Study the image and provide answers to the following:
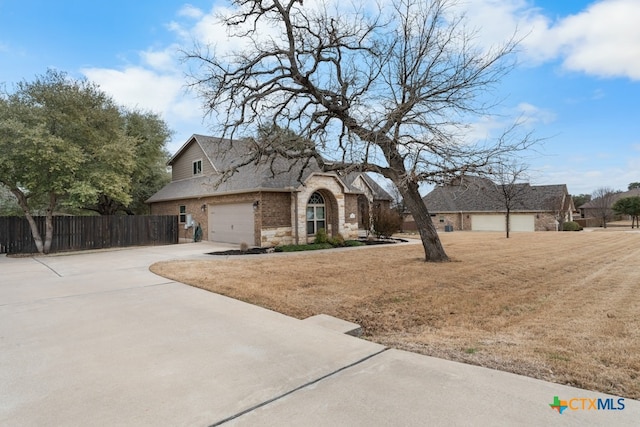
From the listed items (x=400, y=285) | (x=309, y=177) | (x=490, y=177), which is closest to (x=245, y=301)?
(x=400, y=285)

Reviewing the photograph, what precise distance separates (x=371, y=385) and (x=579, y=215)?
6227 centimetres

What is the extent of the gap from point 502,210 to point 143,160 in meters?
32.0

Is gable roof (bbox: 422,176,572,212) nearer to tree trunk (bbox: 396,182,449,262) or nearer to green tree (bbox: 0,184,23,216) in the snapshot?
tree trunk (bbox: 396,182,449,262)

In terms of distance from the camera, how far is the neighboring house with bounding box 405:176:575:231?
32.5 metres

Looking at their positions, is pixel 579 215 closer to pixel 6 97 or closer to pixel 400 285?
pixel 400 285

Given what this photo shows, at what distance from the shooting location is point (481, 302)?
6.38 m

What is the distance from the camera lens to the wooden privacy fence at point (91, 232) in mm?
15844

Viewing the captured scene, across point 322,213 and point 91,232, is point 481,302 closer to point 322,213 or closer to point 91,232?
point 322,213

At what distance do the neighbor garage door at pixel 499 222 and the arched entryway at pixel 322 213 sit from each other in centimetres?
2331

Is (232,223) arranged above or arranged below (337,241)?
above

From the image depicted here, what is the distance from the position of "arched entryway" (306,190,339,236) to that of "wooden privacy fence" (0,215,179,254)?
8.11 metres

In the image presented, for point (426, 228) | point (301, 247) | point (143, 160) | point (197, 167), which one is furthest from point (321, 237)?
point (143, 160)

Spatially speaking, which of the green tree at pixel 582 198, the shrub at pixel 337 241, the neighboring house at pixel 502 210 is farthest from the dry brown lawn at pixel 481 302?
the green tree at pixel 582 198

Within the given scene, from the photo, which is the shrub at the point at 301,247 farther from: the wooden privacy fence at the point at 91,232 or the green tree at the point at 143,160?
the green tree at the point at 143,160
